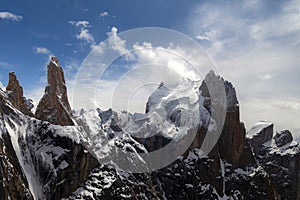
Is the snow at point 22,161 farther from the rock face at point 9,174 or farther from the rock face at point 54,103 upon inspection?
the rock face at point 54,103

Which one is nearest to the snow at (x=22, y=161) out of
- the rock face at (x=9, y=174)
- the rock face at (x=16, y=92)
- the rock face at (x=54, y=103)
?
the rock face at (x=9, y=174)

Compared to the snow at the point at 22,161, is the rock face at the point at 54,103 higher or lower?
higher

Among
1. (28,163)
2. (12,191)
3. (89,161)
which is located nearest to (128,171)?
(89,161)

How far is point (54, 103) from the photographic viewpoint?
17112cm

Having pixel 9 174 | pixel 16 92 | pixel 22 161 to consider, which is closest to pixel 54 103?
pixel 16 92

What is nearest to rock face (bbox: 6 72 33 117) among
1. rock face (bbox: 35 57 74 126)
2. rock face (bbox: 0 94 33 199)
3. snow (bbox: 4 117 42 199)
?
rock face (bbox: 35 57 74 126)

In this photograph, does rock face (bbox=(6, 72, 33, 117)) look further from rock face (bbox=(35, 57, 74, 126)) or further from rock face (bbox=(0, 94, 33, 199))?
rock face (bbox=(0, 94, 33, 199))

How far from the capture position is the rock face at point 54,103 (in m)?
170

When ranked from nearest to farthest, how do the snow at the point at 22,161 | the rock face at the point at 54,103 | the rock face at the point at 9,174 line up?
1. the rock face at the point at 9,174
2. the snow at the point at 22,161
3. the rock face at the point at 54,103

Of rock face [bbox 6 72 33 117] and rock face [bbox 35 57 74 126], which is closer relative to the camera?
rock face [bbox 6 72 33 117]

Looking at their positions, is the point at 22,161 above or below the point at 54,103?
below

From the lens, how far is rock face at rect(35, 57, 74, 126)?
170 meters

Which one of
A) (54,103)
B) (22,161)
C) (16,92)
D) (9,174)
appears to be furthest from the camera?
(54,103)

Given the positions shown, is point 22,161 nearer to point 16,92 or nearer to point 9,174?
point 9,174
